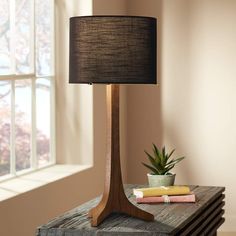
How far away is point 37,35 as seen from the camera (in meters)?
5.01

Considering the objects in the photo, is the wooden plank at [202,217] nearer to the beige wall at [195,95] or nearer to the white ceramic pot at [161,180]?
the white ceramic pot at [161,180]

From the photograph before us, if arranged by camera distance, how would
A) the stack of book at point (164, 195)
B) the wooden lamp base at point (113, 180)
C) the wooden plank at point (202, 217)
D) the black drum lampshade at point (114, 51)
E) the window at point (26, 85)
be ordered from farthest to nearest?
1. the window at point (26, 85)
2. the stack of book at point (164, 195)
3. the wooden plank at point (202, 217)
4. the wooden lamp base at point (113, 180)
5. the black drum lampshade at point (114, 51)

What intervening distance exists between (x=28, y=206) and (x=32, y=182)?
25 centimetres

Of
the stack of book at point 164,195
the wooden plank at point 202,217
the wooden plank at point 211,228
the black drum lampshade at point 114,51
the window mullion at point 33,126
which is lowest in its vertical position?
the wooden plank at point 211,228

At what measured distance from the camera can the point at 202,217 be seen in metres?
3.48

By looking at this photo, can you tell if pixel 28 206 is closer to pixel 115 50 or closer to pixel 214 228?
pixel 214 228

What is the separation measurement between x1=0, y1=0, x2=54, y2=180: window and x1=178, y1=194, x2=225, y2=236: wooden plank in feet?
4.62

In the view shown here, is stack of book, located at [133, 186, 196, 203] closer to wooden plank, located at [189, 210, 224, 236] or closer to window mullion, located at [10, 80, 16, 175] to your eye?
wooden plank, located at [189, 210, 224, 236]

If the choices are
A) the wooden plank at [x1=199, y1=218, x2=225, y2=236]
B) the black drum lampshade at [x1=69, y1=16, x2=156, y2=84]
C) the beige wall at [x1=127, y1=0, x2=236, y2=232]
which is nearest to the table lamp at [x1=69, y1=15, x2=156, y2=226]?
the black drum lampshade at [x1=69, y1=16, x2=156, y2=84]

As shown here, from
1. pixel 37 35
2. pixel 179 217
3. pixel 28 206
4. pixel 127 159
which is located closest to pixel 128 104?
pixel 127 159

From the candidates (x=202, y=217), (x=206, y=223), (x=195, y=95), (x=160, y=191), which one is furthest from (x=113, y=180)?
(x=195, y=95)

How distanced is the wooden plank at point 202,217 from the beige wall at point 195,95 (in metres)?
2.01

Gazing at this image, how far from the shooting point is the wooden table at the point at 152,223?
9.77ft

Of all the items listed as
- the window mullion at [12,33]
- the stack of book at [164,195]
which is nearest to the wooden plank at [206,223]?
the stack of book at [164,195]
